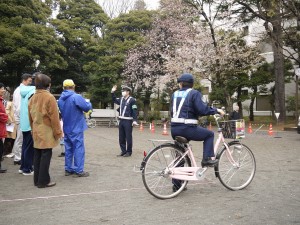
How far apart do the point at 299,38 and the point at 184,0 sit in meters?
9.17

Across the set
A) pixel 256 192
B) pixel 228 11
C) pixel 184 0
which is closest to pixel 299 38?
pixel 228 11

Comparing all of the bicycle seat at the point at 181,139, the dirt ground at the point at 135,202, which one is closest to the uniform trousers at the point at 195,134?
the bicycle seat at the point at 181,139

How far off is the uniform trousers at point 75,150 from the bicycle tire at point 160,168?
2.04 m

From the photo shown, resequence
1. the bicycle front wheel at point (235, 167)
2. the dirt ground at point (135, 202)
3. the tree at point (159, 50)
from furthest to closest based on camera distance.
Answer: the tree at point (159, 50) < the bicycle front wheel at point (235, 167) < the dirt ground at point (135, 202)

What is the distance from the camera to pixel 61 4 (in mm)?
33406

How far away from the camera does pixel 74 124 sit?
21.3 feet

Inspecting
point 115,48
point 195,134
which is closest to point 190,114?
point 195,134

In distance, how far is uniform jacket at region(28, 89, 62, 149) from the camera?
5609 mm

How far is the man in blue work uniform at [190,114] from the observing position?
4.94 meters

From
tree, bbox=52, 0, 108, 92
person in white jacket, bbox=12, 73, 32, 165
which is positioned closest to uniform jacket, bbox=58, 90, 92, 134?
person in white jacket, bbox=12, 73, 32, 165

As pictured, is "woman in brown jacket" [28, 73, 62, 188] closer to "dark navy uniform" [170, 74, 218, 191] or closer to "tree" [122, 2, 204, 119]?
"dark navy uniform" [170, 74, 218, 191]

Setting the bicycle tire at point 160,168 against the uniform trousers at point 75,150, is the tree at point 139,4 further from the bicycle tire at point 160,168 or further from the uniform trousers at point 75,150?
the bicycle tire at point 160,168

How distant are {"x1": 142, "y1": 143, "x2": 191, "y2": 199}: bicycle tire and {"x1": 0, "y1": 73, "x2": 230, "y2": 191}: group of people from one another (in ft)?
0.63

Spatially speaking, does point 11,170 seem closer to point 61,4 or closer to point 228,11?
point 228,11
